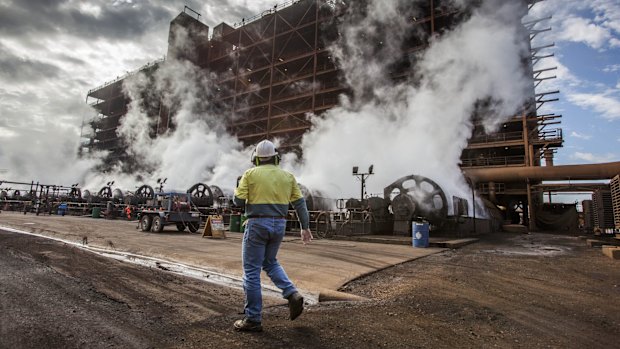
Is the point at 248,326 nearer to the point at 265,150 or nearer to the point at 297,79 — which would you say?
the point at 265,150

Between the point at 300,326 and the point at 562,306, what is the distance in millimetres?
2761

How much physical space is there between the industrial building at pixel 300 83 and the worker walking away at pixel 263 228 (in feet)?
61.9

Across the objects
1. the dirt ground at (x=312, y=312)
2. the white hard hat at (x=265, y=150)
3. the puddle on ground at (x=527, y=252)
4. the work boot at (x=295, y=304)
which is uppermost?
the white hard hat at (x=265, y=150)

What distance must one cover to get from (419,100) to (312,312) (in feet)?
55.6

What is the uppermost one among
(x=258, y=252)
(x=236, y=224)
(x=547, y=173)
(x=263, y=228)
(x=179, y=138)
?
(x=179, y=138)

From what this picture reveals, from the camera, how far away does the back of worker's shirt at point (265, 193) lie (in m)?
2.65

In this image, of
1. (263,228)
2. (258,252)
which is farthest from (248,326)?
(263,228)

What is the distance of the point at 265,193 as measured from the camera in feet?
8.73

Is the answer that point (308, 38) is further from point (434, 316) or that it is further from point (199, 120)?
point (434, 316)

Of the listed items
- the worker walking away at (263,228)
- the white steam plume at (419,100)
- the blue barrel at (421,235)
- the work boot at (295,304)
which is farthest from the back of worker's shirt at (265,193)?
the white steam plume at (419,100)

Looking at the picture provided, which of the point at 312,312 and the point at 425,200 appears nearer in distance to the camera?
the point at 312,312

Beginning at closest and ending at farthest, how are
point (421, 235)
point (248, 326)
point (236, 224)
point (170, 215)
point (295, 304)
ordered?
point (248, 326) → point (295, 304) → point (421, 235) → point (170, 215) → point (236, 224)

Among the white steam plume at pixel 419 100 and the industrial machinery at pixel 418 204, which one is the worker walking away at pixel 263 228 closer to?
the industrial machinery at pixel 418 204

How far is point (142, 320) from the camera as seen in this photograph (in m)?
2.59
